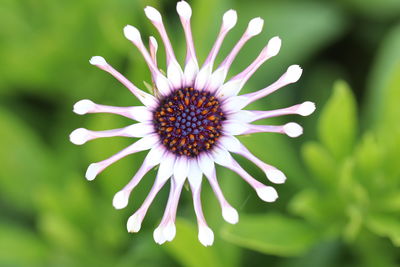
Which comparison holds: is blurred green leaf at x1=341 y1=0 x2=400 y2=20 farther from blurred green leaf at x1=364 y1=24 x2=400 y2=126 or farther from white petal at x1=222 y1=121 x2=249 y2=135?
white petal at x1=222 y1=121 x2=249 y2=135

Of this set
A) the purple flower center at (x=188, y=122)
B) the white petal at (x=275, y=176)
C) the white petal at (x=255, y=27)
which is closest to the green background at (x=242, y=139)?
the purple flower center at (x=188, y=122)

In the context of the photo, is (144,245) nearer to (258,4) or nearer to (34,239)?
(34,239)

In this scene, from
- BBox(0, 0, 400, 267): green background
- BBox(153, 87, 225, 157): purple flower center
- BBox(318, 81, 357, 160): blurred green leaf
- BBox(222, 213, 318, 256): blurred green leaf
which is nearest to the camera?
BBox(153, 87, 225, 157): purple flower center

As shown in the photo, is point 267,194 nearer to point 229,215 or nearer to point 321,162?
point 229,215

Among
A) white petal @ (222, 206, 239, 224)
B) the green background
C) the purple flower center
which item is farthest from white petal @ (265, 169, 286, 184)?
the green background

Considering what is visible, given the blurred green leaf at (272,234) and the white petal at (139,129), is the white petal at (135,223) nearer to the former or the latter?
the white petal at (139,129)

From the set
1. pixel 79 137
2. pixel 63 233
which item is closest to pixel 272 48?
pixel 79 137

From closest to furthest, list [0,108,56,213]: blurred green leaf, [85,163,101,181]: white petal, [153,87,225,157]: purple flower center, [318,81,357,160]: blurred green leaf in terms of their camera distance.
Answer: [85,163,101,181]: white petal
[153,87,225,157]: purple flower center
[318,81,357,160]: blurred green leaf
[0,108,56,213]: blurred green leaf

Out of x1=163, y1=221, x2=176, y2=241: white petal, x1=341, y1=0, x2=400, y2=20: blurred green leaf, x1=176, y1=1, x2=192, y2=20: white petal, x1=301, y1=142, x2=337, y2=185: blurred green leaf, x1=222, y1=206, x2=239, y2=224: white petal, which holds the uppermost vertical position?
x1=341, y1=0, x2=400, y2=20: blurred green leaf
